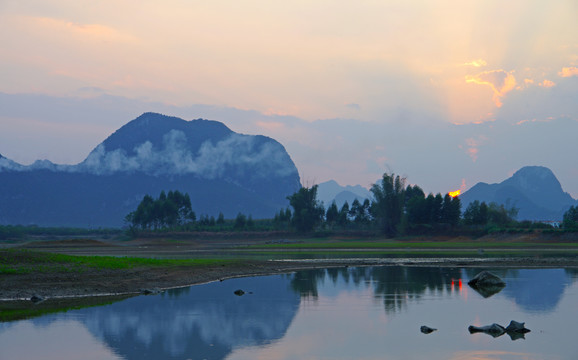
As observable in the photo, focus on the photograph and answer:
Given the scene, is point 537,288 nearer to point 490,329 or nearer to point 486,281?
point 486,281

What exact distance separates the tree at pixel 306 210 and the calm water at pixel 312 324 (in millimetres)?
136061

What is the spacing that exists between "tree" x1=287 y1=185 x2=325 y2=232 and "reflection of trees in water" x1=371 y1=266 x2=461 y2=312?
119m

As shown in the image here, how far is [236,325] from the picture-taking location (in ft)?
105

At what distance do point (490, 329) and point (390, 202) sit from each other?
146 metres

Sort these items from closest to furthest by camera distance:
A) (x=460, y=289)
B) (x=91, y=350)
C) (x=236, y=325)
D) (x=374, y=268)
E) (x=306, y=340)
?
(x=91, y=350) < (x=306, y=340) < (x=236, y=325) < (x=460, y=289) < (x=374, y=268)

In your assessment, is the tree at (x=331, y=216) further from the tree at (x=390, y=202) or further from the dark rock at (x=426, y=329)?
the dark rock at (x=426, y=329)

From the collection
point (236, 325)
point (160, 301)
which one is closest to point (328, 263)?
point (160, 301)

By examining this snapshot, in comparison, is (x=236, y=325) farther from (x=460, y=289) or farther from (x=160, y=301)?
(x=460, y=289)

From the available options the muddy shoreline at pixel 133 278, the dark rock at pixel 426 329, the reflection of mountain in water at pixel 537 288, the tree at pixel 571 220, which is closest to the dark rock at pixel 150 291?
the muddy shoreline at pixel 133 278

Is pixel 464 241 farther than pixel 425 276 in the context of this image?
Yes

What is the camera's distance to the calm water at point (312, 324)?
25719 mm

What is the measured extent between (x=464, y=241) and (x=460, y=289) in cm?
10433

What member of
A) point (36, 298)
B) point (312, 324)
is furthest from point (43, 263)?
point (312, 324)

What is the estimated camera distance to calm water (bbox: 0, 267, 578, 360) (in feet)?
84.4
